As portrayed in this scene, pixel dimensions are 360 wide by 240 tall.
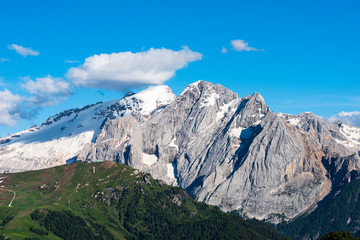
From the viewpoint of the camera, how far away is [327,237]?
185 metres

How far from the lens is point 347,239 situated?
7052 inches

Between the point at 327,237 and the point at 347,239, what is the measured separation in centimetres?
829
